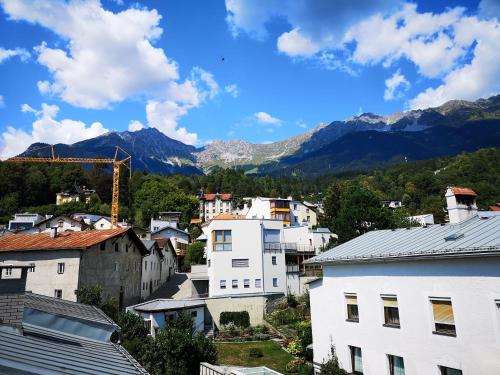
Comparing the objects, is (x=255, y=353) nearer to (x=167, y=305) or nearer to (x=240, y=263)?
(x=167, y=305)

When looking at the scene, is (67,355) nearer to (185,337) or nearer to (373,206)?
(185,337)

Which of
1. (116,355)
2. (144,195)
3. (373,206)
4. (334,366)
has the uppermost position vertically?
(144,195)

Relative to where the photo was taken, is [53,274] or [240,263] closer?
[53,274]

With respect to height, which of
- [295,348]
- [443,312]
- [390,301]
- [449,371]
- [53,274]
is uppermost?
[53,274]

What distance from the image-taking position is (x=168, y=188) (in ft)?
398

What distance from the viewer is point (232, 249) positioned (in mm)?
44938

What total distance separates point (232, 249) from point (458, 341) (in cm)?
3216

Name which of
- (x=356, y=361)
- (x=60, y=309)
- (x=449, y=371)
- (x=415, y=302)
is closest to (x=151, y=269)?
(x=356, y=361)

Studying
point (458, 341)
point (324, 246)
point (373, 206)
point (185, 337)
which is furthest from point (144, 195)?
point (458, 341)

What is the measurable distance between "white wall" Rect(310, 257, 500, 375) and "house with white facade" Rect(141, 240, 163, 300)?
30.6 meters

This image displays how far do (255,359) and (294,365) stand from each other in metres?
3.93

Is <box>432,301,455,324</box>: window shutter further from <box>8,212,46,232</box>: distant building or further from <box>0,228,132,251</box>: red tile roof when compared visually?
<box>8,212,46,232</box>: distant building

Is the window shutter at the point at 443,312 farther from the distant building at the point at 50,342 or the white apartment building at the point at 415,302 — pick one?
the distant building at the point at 50,342

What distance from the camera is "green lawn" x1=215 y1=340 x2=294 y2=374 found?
26219 millimetres
